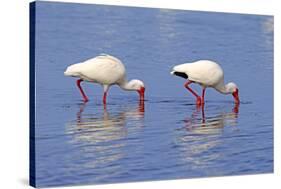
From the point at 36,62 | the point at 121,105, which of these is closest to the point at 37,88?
the point at 36,62

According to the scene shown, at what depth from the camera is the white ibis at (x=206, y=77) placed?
369 inches

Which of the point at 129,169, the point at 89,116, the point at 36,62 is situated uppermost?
the point at 36,62

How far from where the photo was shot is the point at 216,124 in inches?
370

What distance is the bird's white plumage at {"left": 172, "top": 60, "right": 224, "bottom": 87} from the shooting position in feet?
30.8

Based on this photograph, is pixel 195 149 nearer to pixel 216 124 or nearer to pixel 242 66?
pixel 216 124

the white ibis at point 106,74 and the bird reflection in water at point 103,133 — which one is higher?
the white ibis at point 106,74

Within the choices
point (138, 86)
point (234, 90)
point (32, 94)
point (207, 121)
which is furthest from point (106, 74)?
point (234, 90)

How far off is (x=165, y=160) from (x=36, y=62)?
1767 mm

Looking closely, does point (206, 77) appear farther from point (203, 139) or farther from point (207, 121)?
point (203, 139)

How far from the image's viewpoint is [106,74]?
9.01 meters

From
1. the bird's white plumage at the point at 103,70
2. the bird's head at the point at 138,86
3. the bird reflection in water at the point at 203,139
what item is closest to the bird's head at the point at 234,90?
the bird reflection in water at the point at 203,139

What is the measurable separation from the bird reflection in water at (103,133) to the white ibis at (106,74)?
196mm

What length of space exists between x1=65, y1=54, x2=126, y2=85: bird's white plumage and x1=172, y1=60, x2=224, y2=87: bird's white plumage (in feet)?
2.71

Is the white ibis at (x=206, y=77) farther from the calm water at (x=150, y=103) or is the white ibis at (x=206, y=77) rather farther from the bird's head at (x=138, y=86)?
the bird's head at (x=138, y=86)
